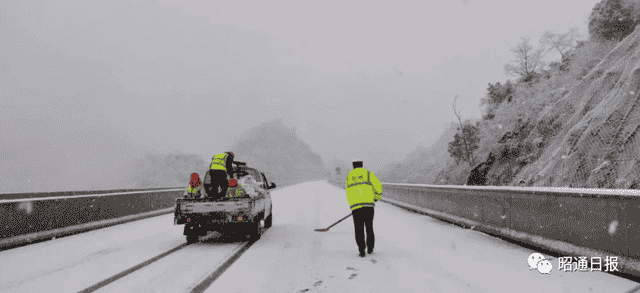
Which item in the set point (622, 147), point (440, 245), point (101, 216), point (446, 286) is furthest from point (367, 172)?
point (622, 147)

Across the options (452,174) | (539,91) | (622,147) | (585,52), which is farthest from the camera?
(452,174)

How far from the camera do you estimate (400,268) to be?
604cm

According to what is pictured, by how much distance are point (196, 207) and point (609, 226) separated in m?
7.19

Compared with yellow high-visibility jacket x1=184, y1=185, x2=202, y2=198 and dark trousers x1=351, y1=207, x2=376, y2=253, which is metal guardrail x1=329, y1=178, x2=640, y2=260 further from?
yellow high-visibility jacket x1=184, y1=185, x2=202, y2=198

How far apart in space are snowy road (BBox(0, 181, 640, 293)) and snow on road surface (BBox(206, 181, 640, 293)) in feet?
0.04

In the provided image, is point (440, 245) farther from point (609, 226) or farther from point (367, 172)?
point (609, 226)

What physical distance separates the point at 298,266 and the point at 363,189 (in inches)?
72.4

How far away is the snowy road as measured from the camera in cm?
504

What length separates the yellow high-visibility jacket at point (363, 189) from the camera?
23.8 feet

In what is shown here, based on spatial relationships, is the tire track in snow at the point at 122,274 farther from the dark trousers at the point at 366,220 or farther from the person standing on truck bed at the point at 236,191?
the dark trousers at the point at 366,220

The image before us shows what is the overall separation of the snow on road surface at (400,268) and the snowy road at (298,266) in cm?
1

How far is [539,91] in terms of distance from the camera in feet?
90.9

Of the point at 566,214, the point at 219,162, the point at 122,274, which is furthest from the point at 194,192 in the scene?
the point at 566,214

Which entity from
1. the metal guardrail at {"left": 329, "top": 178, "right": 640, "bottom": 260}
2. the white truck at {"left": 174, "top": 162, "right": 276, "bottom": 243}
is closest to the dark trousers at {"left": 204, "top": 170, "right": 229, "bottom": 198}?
the white truck at {"left": 174, "top": 162, "right": 276, "bottom": 243}
